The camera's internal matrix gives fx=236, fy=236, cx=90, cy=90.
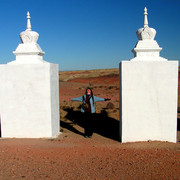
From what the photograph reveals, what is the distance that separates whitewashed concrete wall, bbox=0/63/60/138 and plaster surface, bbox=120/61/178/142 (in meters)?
2.31

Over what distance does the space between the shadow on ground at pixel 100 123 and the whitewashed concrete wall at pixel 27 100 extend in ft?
6.31

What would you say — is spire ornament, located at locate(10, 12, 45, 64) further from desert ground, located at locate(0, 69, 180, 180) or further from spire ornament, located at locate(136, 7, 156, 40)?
spire ornament, located at locate(136, 7, 156, 40)

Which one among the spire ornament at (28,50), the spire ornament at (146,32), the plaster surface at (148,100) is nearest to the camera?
the plaster surface at (148,100)

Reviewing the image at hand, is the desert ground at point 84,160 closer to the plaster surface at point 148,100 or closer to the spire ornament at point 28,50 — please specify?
the plaster surface at point 148,100

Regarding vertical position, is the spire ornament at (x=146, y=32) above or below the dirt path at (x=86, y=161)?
above

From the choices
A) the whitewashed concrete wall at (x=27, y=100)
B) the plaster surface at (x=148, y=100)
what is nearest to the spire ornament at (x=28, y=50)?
the whitewashed concrete wall at (x=27, y=100)

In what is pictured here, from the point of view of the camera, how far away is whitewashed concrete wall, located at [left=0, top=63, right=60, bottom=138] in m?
7.40

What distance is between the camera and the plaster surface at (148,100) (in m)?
7.00

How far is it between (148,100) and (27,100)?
3772 mm

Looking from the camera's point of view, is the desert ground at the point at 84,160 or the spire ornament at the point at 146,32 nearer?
the desert ground at the point at 84,160

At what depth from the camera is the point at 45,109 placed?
7496 mm

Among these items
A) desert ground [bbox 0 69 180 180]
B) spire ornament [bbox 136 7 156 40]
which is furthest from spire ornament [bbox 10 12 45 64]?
spire ornament [bbox 136 7 156 40]

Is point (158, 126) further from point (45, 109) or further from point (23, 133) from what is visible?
point (23, 133)

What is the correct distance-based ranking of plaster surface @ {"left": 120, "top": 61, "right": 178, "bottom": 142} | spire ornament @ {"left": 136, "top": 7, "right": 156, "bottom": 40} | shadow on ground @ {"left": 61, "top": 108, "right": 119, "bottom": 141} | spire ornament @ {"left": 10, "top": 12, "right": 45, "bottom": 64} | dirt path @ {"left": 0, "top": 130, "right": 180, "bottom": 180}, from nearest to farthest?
dirt path @ {"left": 0, "top": 130, "right": 180, "bottom": 180}
plaster surface @ {"left": 120, "top": 61, "right": 178, "bottom": 142}
spire ornament @ {"left": 136, "top": 7, "right": 156, "bottom": 40}
spire ornament @ {"left": 10, "top": 12, "right": 45, "bottom": 64}
shadow on ground @ {"left": 61, "top": 108, "right": 119, "bottom": 141}
